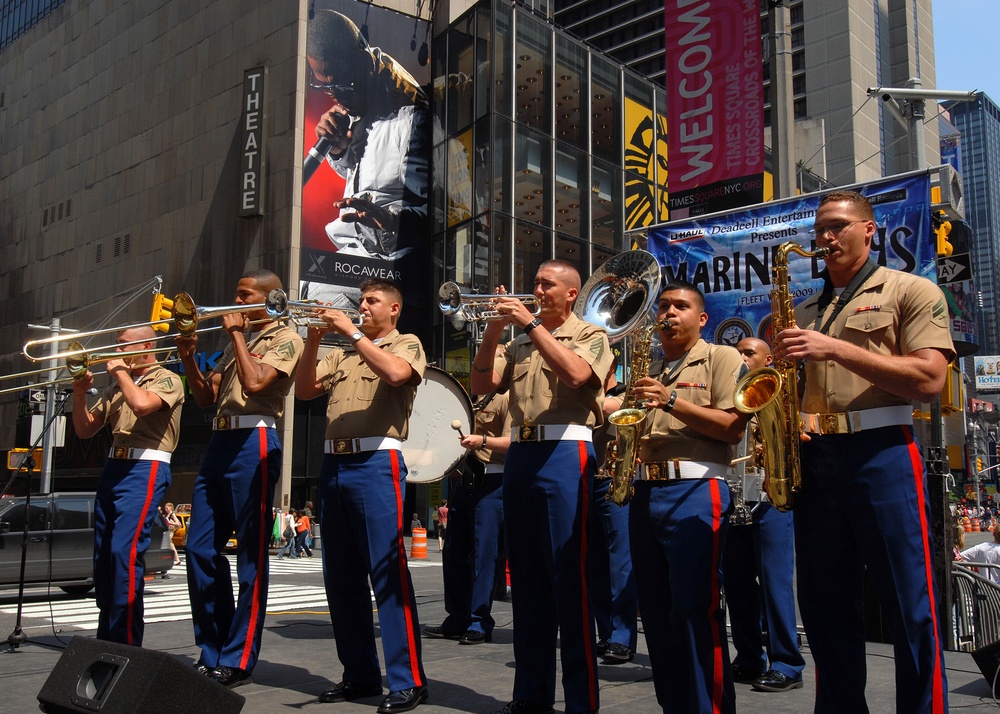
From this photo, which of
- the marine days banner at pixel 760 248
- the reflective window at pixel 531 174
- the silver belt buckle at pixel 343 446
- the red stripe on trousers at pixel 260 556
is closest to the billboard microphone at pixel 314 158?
the reflective window at pixel 531 174

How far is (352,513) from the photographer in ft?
17.9

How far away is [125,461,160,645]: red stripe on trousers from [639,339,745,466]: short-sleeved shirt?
3465 millimetres

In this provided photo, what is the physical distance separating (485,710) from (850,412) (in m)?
2.66

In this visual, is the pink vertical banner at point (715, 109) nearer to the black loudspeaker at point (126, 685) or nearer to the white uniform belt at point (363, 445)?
the white uniform belt at point (363, 445)

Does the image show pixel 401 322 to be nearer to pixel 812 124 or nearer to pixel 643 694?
pixel 643 694

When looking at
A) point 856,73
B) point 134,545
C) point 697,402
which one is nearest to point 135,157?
point 134,545

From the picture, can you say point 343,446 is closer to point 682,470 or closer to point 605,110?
point 682,470

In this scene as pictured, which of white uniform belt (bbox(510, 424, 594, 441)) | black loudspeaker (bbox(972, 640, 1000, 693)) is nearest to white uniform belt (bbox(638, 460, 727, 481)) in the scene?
white uniform belt (bbox(510, 424, 594, 441))

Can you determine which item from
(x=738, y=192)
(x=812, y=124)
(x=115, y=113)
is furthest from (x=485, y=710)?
(x=812, y=124)

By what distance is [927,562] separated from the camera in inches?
149

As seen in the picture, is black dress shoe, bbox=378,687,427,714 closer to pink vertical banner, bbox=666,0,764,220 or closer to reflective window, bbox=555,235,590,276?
pink vertical banner, bbox=666,0,764,220

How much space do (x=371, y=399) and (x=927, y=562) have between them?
125 inches

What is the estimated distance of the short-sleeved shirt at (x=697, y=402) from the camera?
4633mm

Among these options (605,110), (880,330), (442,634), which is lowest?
(442,634)
